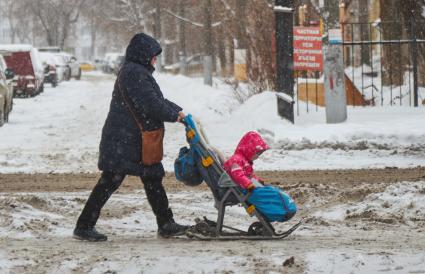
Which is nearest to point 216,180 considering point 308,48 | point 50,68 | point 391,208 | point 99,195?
point 99,195

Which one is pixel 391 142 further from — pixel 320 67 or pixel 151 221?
pixel 151 221

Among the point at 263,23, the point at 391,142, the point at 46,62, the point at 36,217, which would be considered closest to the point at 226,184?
the point at 36,217

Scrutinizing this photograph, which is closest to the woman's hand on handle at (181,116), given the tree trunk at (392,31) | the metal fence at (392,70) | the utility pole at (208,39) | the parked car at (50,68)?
the metal fence at (392,70)

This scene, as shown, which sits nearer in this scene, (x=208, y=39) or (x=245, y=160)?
(x=245, y=160)

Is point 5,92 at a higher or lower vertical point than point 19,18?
lower

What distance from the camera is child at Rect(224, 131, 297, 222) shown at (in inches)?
289

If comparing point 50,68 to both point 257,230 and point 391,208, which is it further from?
point 257,230

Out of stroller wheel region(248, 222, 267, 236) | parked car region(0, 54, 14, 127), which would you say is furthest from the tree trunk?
stroller wheel region(248, 222, 267, 236)

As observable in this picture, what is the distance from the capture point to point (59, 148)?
1612 centimetres

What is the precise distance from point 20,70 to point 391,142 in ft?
77.2

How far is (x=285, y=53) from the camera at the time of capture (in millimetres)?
15977

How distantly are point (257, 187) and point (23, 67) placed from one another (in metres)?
29.0

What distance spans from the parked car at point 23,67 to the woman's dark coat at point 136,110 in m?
28.4

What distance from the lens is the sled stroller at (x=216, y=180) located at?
741 cm
